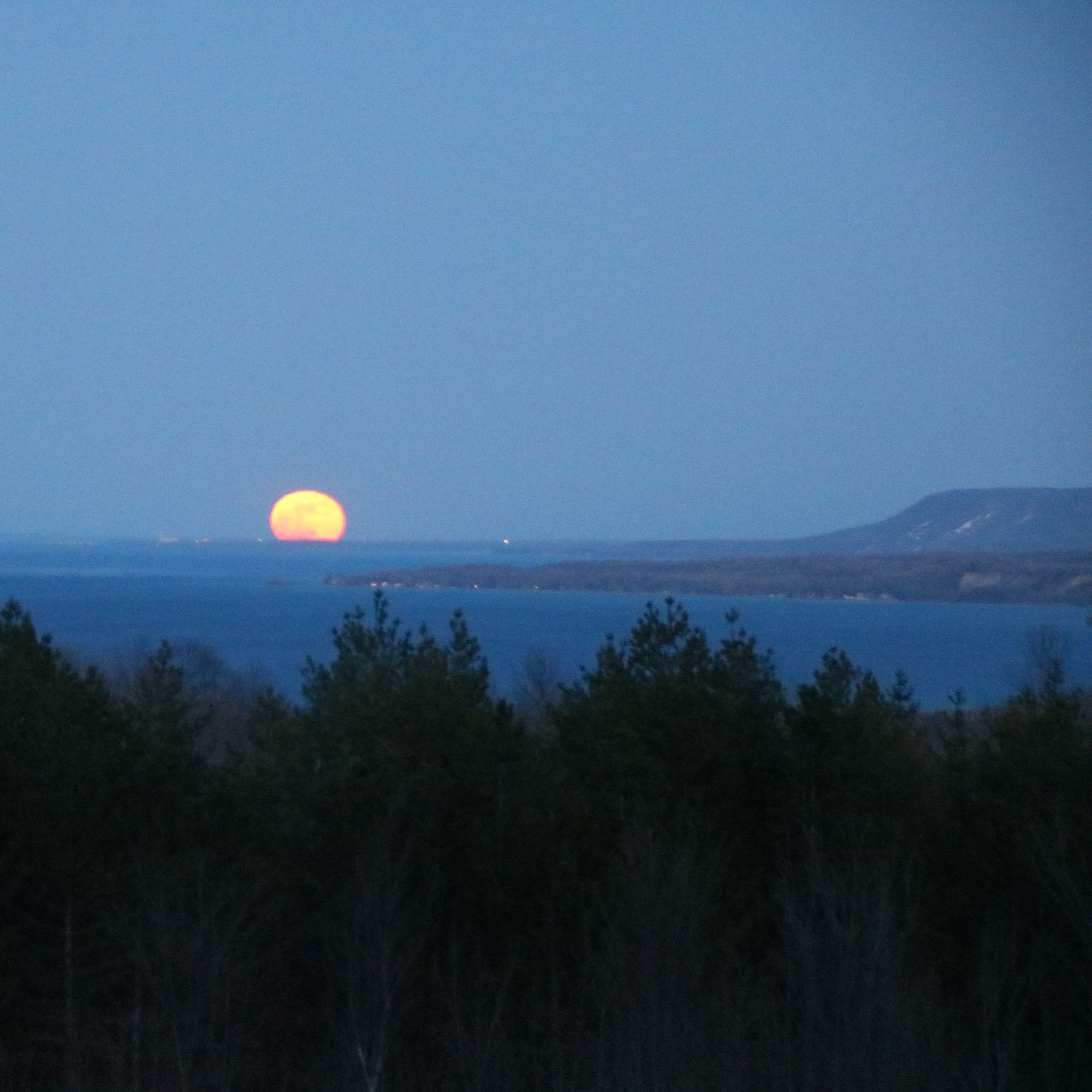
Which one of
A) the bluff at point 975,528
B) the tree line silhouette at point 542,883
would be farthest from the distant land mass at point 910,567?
the tree line silhouette at point 542,883

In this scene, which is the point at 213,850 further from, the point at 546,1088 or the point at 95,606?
the point at 95,606

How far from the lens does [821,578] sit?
216 feet

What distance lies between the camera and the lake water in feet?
A: 126

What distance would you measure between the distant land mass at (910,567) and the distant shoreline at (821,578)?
0.30 ft

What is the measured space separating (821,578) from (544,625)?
1682cm

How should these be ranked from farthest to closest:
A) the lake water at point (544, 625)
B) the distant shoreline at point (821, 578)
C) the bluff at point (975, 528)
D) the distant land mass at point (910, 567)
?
the bluff at point (975, 528) → the distant land mass at point (910, 567) → the distant shoreline at point (821, 578) → the lake water at point (544, 625)

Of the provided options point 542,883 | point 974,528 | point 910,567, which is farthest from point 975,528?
point 542,883

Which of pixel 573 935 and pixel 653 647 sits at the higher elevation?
pixel 653 647

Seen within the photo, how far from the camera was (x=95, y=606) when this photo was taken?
65.6m

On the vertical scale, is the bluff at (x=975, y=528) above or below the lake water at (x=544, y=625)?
above

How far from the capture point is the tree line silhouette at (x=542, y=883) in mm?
6527

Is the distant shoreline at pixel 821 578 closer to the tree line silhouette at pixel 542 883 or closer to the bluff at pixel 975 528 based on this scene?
the bluff at pixel 975 528

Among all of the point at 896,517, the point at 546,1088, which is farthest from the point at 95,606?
the point at 546,1088

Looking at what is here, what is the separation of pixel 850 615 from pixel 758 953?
170 feet
